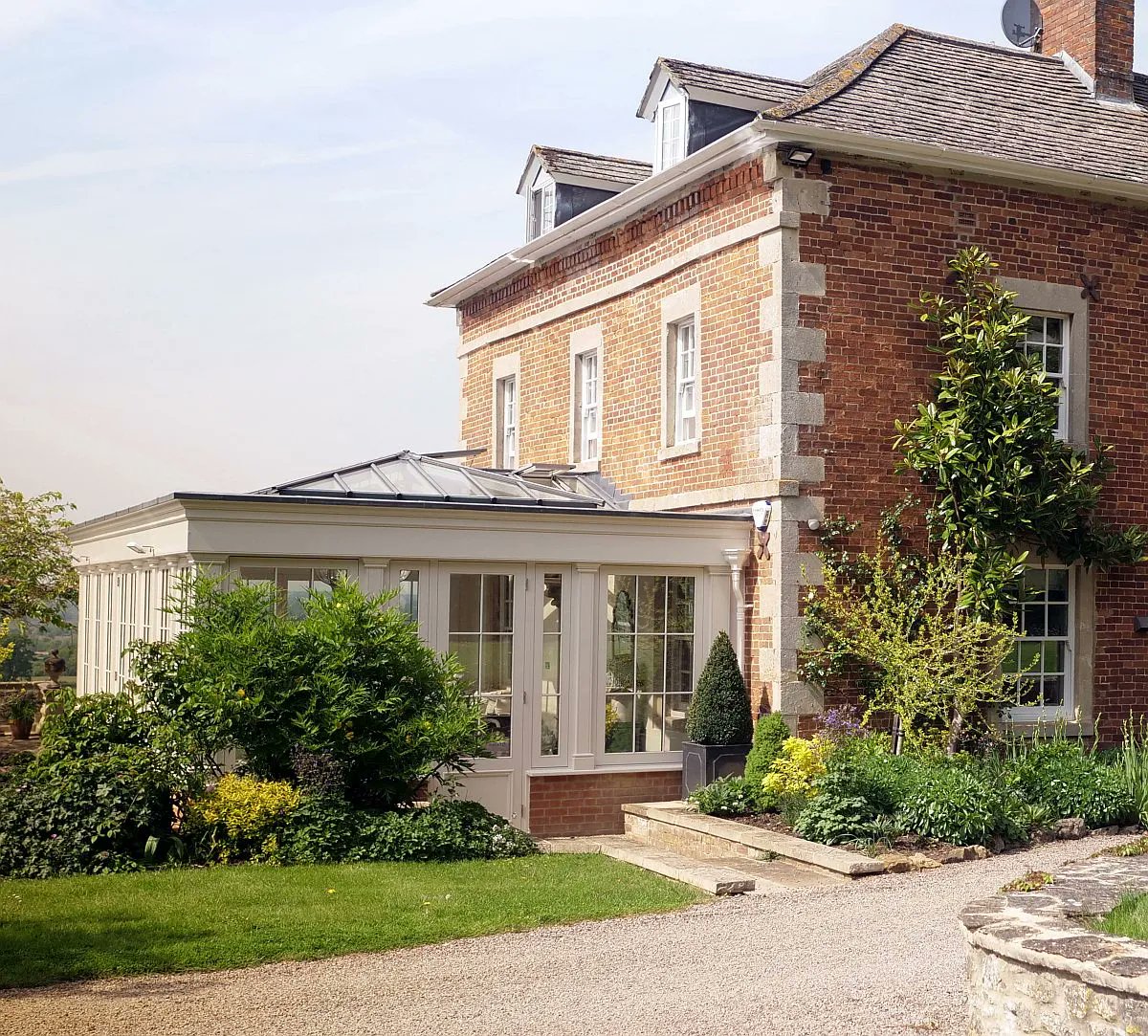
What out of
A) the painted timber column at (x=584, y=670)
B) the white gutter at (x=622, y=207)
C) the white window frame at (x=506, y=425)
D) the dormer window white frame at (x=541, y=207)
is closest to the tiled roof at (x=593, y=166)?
the dormer window white frame at (x=541, y=207)

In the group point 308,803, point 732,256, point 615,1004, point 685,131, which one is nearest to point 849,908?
point 615,1004

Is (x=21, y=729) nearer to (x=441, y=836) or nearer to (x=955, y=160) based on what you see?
(x=441, y=836)

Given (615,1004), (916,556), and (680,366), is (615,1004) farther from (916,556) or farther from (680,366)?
(680,366)

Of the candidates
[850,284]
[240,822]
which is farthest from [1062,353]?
[240,822]

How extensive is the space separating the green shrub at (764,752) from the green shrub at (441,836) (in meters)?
2.39

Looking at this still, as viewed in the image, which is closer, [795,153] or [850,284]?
[795,153]

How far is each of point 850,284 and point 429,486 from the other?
4.80 meters

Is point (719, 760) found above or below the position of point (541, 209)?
below

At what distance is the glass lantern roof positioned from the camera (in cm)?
1370

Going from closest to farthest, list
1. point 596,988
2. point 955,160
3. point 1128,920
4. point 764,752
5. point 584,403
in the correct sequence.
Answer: point 1128,920 < point 596,988 < point 764,752 < point 955,160 < point 584,403

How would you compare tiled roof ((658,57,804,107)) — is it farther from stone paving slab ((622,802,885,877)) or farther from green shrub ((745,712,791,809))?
stone paving slab ((622,802,885,877))

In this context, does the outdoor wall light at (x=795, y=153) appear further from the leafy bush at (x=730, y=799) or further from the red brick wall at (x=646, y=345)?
the leafy bush at (x=730, y=799)

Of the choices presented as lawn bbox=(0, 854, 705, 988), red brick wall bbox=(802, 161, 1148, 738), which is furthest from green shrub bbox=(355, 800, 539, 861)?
red brick wall bbox=(802, 161, 1148, 738)

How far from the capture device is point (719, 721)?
13.3 m
